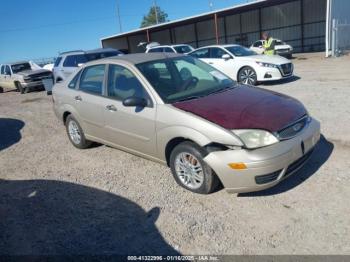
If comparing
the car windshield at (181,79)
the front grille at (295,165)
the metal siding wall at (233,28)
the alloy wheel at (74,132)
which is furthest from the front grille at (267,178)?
the metal siding wall at (233,28)

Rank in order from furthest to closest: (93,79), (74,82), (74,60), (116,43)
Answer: (116,43), (74,60), (74,82), (93,79)

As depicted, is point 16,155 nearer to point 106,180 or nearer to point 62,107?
point 62,107

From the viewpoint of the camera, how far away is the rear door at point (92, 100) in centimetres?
529

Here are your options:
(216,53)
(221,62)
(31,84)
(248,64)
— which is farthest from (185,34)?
(248,64)

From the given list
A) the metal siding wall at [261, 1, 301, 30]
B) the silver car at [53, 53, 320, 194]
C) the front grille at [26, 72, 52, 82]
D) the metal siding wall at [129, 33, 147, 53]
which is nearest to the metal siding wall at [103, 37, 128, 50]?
the metal siding wall at [129, 33, 147, 53]

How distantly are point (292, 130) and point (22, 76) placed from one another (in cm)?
1731

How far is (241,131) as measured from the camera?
369cm

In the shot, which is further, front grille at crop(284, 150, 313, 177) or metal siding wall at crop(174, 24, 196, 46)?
metal siding wall at crop(174, 24, 196, 46)

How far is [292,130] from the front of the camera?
3.88 metres

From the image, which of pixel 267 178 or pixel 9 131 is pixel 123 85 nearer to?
pixel 267 178

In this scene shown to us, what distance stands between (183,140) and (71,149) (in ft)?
10.6

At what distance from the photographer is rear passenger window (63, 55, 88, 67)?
1366 cm

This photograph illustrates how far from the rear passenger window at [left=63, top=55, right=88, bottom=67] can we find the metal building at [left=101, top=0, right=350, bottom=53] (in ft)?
51.0

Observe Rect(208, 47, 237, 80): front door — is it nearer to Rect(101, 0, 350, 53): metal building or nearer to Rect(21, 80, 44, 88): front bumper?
Rect(21, 80, 44, 88): front bumper
